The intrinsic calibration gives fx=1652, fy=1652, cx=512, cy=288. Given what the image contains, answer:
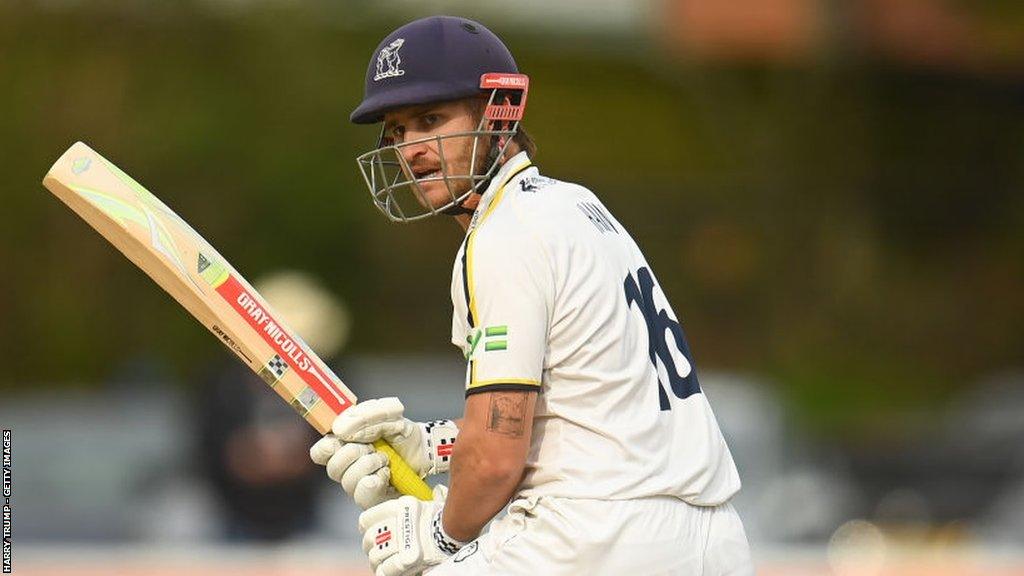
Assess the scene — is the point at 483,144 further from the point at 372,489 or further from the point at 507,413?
the point at 372,489

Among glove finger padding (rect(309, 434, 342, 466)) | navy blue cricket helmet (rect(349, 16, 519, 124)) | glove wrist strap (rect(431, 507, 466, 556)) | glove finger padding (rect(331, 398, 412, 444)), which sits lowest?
glove wrist strap (rect(431, 507, 466, 556))

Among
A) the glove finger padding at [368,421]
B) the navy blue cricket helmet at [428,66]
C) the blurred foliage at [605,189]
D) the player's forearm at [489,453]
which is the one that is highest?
the blurred foliage at [605,189]

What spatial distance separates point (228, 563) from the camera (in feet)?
22.0

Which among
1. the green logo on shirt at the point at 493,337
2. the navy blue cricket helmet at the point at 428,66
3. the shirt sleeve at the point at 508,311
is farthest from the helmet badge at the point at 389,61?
the green logo on shirt at the point at 493,337

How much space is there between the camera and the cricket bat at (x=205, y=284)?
303 centimetres

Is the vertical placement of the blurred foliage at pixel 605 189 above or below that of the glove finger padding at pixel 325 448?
above

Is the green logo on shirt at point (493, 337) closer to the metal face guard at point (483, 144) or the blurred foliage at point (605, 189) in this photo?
the metal face guard at point (483, 144)

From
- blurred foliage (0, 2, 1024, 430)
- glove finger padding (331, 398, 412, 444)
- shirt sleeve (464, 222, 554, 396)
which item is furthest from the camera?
blurred foliage (0, 2, 1024, 430)

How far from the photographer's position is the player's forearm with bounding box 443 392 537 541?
103 inches

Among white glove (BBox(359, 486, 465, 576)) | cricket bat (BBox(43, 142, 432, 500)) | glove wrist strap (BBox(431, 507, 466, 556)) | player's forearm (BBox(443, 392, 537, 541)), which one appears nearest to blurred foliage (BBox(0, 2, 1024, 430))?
cricket bat (BBox(43, 142, 432, 500))

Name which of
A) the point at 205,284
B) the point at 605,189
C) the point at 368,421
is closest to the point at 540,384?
the point at 368,421

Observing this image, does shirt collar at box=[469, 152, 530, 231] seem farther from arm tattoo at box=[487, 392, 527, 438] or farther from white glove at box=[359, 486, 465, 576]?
white glove at box=[359, 486, 465, 576]

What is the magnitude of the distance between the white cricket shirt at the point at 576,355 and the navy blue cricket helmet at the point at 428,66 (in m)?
0.24

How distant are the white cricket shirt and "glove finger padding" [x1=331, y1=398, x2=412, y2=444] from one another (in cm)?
30
